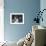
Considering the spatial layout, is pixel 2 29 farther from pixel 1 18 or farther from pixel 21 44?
pixel 21 44

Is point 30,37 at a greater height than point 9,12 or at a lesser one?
lesser

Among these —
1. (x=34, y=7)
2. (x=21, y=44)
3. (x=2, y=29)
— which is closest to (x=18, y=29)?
(x=2, y=29)

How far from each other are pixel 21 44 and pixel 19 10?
76.3 inches

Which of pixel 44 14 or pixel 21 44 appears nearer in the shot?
pixel 21 44

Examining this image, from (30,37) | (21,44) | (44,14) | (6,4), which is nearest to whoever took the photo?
(30,37)

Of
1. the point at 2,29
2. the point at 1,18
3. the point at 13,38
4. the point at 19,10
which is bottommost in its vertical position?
the point at 13,38

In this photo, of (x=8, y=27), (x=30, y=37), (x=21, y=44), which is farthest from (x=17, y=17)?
(x=30, y=37)

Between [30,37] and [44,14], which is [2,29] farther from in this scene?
[30,37]

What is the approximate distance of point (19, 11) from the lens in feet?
17.1

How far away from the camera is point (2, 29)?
5246mm

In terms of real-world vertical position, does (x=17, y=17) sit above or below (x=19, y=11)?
below

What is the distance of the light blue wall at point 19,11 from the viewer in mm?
5203

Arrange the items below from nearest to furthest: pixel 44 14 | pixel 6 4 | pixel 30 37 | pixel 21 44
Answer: pixel 30 37 → pixel 21 44 → pixel 44 14 → pixel 6 4

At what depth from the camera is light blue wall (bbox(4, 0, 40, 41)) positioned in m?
5.20
